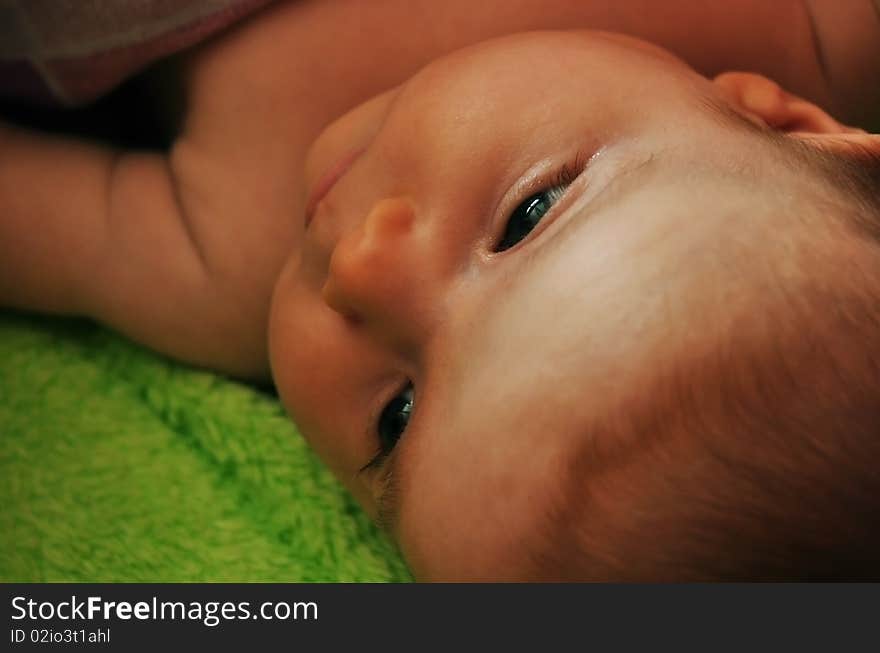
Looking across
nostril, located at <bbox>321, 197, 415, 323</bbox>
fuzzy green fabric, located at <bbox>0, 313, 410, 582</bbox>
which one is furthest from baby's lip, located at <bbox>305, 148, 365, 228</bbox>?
fuzzy green fabric, located at <bbox>0, 313, 410, 582</bbox>

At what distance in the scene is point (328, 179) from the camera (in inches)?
36.9

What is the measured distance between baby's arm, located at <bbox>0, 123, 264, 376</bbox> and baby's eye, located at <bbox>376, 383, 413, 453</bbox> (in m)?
0.30

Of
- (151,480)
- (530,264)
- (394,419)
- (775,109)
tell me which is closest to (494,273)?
(530,264)

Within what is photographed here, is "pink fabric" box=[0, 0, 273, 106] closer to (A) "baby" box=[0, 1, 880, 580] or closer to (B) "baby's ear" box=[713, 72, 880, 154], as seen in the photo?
(A) "baby" box=[0, 1, 880, 580]

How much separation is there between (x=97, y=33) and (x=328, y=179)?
0.31m

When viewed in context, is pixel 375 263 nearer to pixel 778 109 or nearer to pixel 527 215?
pixel 527 215

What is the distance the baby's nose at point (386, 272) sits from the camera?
81 centimetres

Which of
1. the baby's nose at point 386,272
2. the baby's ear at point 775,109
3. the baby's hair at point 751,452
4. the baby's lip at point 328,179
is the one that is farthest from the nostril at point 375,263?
the baby's ear at point 775,109

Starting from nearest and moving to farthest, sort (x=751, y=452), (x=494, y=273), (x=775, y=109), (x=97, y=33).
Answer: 1. (x=751, y=452)
2. (x=494, y=273)
3. (x=775, y=109)
4. (x=97, y=33)

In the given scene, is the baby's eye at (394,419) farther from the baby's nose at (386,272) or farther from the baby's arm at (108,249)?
the baby's arm at (108,249)

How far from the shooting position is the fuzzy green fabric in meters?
1.04

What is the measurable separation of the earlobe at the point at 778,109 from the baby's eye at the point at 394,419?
38 centimetres

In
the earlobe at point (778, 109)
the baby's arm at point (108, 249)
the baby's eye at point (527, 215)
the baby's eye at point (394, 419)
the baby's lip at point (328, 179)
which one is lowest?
the baby's arm at point (108, 249)

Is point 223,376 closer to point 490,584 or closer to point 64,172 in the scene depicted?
point 64,172
